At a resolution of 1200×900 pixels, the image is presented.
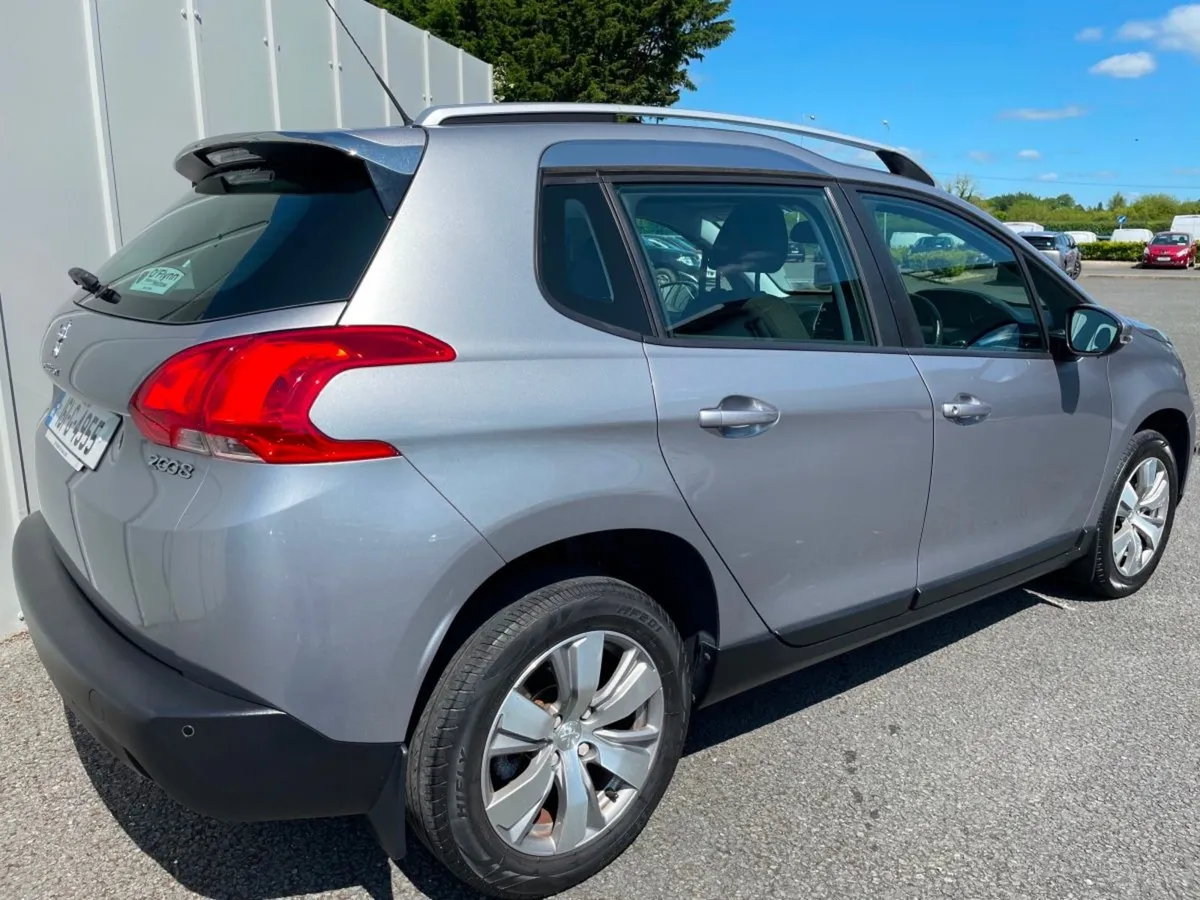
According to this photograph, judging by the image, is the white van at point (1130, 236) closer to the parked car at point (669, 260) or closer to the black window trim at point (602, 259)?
the parked car at point (669, 260)

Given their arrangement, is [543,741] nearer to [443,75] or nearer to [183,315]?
[183,315]

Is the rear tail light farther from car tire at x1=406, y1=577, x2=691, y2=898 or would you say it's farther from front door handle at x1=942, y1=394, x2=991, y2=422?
front door handle at x1=942, y1=394, x2=991, y2=422

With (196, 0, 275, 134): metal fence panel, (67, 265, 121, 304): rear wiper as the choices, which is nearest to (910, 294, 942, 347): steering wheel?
(67, 265, 121, 304): rear wiper

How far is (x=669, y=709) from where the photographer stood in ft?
7.98

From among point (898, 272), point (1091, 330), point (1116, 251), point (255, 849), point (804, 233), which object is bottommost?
point (1116, 251)

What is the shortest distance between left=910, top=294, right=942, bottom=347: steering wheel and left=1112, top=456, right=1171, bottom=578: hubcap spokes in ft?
4.58

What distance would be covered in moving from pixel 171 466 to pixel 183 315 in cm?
35

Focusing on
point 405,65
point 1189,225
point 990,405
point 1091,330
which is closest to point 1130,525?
point 1091,330

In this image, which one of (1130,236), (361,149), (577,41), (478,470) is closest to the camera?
(478,470)

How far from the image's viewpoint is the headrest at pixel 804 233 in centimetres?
286

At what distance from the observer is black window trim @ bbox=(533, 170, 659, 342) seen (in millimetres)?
2188

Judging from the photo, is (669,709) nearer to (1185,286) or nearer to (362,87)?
(362,87)

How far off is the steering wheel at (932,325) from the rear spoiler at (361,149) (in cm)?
172

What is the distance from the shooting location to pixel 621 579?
2391mm
